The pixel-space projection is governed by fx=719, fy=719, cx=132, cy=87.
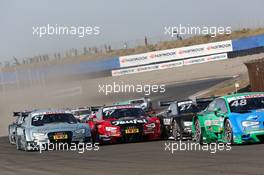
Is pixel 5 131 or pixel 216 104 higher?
pixel 216 104

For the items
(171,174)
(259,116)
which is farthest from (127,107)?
(171,174)

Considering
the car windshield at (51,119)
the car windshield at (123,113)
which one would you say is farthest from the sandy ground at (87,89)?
the car windshield at (51,119)

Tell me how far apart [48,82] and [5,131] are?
16519mm

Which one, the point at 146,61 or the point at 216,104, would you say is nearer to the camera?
the point at 216,104

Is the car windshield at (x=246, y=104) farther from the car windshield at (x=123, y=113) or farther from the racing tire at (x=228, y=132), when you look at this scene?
the car windshield at (x=123, y=113)

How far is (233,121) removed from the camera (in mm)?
15406

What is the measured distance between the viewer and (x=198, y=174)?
10.2 meters

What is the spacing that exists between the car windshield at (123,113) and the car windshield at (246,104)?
512cm

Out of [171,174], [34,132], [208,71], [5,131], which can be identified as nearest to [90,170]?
[171,174]

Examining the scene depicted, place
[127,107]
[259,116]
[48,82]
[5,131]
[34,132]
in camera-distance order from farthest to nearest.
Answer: [48,82] < [5,131] < [127,107] < [34,132] < [259,116]

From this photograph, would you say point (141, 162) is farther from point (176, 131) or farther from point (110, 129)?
point (110, 129)

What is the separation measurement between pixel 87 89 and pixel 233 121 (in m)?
40.9

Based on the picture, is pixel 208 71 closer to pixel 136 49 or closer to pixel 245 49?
pixel 245 49

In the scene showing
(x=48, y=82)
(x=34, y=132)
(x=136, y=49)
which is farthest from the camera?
(x=136, y=49)
